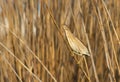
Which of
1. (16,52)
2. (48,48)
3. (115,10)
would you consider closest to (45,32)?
(48,48)

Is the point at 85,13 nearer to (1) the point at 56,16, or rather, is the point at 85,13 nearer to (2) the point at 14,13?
(1) the point at 56,16

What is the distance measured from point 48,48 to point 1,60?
0.21m

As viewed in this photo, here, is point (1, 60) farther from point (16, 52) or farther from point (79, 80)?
point (79, 80)

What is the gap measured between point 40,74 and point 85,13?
29 cm

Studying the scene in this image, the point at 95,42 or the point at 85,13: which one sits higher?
the point at 85,13

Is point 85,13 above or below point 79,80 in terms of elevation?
above

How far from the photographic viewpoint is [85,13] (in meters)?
1.13

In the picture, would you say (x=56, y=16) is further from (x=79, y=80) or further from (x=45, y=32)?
(x=79, y=80)

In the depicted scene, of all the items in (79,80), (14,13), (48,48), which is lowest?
(79,80)

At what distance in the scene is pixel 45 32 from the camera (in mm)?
1101

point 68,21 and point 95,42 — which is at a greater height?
point 68,21

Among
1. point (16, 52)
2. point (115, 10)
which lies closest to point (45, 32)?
point (16, 52)

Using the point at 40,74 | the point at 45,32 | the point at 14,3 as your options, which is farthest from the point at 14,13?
the point at 40,74

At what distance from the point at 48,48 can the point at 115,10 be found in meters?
0.30
